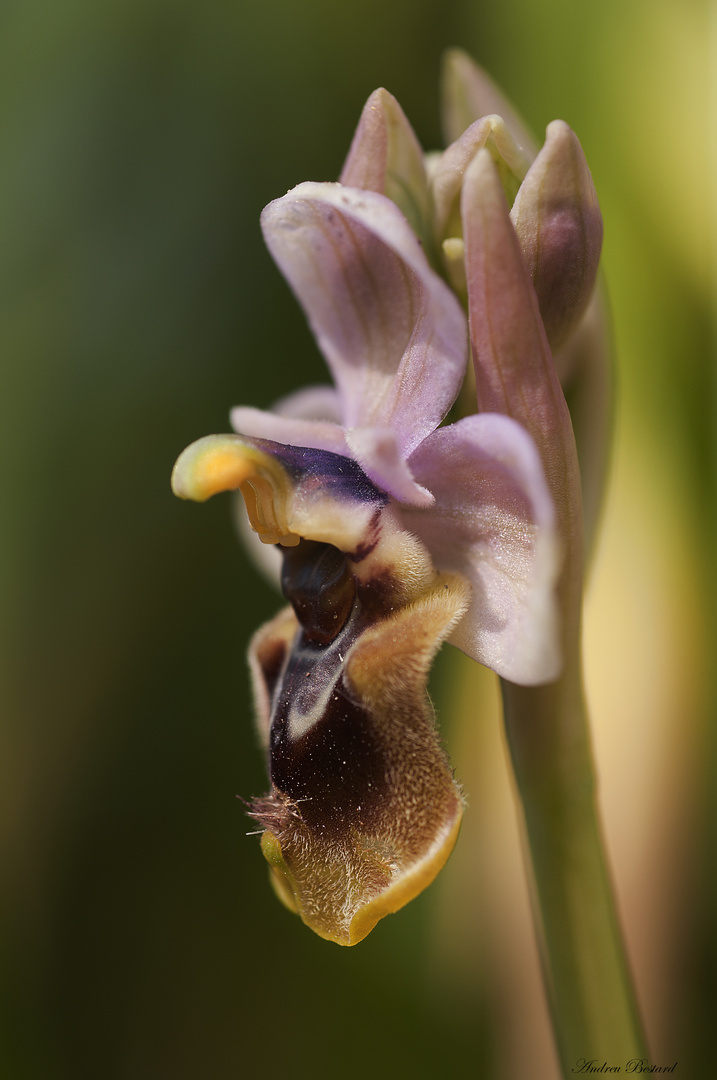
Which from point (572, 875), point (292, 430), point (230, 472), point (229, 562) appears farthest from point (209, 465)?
point (229, 562)

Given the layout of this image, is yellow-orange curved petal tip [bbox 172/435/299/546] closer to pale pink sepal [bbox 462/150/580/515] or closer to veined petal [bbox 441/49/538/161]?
pale pink sepal [bbox 462/150/580/515]

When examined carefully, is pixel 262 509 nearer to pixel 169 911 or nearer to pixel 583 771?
pixel 583 771

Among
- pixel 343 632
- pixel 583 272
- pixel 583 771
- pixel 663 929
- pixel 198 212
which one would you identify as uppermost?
pixel 198 212

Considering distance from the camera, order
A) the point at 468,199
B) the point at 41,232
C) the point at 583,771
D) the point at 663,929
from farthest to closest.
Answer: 1. the point at 41,232
2. the point at 663,929
3. the point at 583,771
4. the point at 468,199

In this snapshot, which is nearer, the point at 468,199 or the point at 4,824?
the point at 468,199

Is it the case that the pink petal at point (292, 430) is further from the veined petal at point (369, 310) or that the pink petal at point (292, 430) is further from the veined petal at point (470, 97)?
the veined petal at point (470, 97)

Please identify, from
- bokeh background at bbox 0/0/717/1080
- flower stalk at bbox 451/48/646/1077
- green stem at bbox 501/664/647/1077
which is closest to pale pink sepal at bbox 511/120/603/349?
flower stalk at bbox 451/48/646/1077

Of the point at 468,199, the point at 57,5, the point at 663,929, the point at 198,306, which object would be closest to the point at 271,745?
the point at 468,199

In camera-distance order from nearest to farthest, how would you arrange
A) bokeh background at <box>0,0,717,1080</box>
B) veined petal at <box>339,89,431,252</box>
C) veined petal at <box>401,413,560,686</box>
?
veined petal at <box>401,413,560,686</box>
veined petal at <box>339,89,431,252</box>
bokeh background at <box>0,0,717,1080</box>

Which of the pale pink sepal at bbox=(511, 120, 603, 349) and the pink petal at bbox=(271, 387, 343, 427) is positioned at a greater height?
the pale pink sepal at bbox=(511, 120, 603, 349)
